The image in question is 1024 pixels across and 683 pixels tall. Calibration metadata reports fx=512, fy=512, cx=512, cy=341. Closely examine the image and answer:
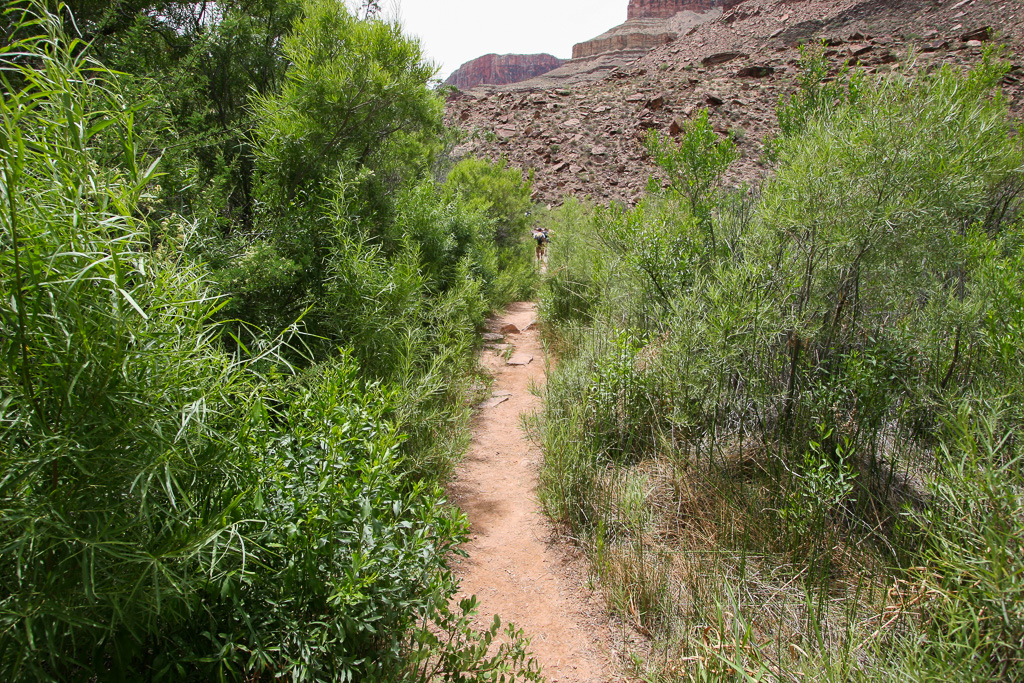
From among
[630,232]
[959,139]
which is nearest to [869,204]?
[959,139]

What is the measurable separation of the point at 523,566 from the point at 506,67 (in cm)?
8976

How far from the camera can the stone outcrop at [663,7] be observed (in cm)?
6044

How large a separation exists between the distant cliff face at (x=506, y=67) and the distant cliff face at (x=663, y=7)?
17.6 meters

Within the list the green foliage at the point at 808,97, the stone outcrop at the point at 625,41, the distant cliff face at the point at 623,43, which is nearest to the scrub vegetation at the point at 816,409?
the green foliage at the point at 808,97

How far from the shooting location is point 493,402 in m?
5.36

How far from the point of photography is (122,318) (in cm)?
110

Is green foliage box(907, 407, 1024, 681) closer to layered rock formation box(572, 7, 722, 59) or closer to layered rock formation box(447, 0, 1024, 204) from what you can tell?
layered rock formation box(447, 0, 1024, 204)

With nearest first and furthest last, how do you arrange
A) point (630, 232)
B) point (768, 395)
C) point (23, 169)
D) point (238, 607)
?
point (23, 169) < point (238, 607) < point (768, 395) < point (630, 232)

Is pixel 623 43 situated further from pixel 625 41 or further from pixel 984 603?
pixel 984 603

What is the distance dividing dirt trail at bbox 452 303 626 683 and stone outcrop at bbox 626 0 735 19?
230 ft

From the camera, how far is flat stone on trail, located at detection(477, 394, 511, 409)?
17.2 feet

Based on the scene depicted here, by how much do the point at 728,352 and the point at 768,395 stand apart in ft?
1.66

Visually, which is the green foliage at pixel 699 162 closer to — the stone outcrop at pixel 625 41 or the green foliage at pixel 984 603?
the green foliage at pixel 984 603

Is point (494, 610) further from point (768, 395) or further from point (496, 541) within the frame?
point (768, 395)
